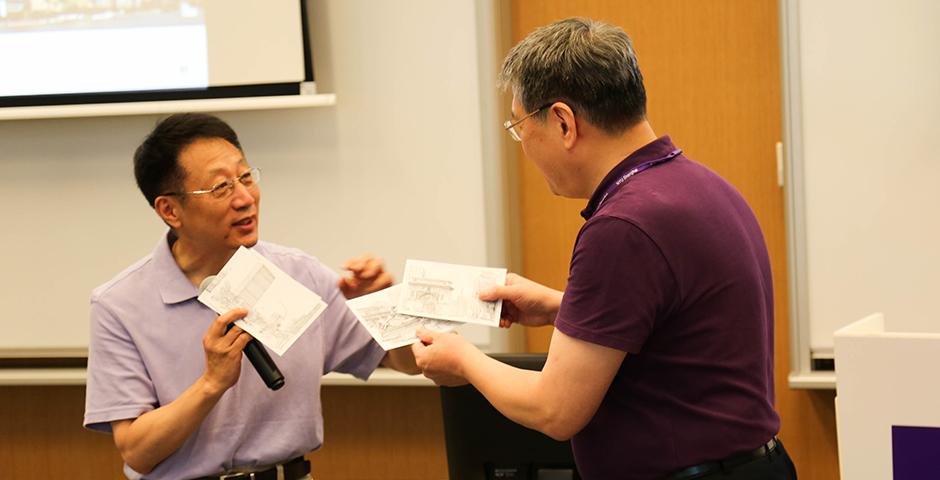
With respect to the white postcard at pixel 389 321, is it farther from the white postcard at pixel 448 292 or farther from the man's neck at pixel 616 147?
the man's neck at pixel 616 147

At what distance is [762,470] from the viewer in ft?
5.77

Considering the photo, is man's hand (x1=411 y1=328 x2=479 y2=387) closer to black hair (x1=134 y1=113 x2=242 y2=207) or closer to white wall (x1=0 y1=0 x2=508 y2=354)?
black hair (x1=134 y1=113 x2=242 y2=207)

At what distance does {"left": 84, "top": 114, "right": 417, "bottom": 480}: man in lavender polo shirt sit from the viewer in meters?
2.29

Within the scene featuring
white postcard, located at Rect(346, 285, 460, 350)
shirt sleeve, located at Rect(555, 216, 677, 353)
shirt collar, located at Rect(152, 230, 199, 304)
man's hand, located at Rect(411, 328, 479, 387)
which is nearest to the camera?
shirt sleeve, located at Rect(555, 216, 677, 353)

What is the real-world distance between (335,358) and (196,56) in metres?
1.72

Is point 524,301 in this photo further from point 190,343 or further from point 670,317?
point 190,343

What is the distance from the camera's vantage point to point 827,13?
3426mm

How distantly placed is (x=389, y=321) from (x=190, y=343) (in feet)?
1.69

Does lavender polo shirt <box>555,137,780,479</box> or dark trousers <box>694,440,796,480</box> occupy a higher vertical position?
lavender polo shirt <box>555,137,780,479</box>

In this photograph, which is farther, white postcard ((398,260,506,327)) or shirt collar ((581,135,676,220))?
white postcard ((398,260,506,327))

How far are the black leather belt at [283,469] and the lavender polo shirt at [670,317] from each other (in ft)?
2.83

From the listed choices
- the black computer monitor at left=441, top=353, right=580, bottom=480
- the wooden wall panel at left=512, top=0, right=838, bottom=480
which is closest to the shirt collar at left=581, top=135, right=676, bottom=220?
the black computer monitor at left=441, top=353, right=580, bottom=480

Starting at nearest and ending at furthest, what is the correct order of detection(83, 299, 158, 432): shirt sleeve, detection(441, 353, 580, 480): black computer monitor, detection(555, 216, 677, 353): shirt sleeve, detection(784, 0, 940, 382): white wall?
detection(555, 216, 677, 353): shirt sleeve
detection(83, 299, 158, 432): shirt sleeve
detection(441, 353, 580, 480): black computer monitor
detection(784, 0, 940, 382): white wall

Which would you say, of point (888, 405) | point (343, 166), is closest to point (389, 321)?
point (888, 405)
